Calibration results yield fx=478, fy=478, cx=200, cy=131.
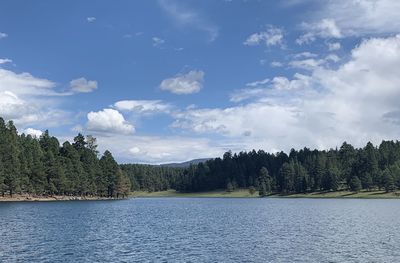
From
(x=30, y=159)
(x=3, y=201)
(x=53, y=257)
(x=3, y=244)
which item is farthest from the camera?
(x=30, y=159)

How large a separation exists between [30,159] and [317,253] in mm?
164638

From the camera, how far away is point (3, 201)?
17812cm

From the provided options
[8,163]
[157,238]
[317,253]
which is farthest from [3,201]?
[317,253]

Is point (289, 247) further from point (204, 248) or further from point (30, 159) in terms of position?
point (30, 159)

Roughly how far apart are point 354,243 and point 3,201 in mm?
147003

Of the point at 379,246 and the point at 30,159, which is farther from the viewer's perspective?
the point at 30,159

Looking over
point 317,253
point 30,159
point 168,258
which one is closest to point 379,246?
point 317,253

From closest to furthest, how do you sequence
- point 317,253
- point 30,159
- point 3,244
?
point 317,253 < point 3,244 < point 30,159

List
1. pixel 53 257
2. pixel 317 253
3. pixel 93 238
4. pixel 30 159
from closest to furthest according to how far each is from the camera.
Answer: pixel 53 257
pixel 317 253
pixel 93 238
pixel 30 159

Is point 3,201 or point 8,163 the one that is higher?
point 8,163

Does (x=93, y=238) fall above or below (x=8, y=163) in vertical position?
below

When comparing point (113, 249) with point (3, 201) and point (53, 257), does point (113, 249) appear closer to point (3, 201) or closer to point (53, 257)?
point (53, 257)

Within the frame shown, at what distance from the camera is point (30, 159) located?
7815 inches

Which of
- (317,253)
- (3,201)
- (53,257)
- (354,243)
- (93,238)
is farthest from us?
(3,201)
